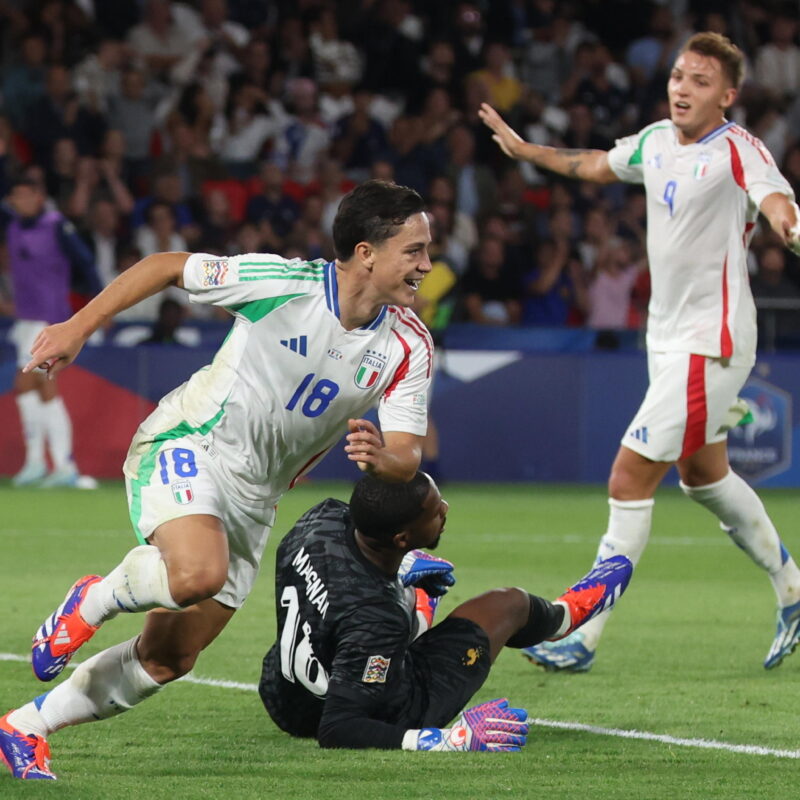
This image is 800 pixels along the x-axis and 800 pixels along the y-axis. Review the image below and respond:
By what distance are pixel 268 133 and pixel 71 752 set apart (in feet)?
45.1

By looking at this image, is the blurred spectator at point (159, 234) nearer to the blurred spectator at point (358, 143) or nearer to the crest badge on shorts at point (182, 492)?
the blurred spectator at point (358, 143)

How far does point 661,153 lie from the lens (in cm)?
700

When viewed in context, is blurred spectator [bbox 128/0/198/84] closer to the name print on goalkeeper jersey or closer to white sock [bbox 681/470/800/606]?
white sock [bbox 681/470/800/606]

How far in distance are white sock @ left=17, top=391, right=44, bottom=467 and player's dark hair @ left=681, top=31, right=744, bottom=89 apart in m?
8.44

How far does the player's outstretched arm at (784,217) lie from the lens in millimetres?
5895

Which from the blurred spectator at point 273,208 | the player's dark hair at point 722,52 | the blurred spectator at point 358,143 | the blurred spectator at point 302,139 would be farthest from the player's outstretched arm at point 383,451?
the blurred spectator at point 358,143

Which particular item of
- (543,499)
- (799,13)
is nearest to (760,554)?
(543,499)

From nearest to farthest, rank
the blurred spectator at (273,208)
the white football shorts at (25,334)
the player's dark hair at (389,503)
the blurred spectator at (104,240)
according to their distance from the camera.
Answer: the player's dark hair at (389,503), the white football shorts at (25,334), the blurred spectator at (104,240), the blurred spectator at (273,208)

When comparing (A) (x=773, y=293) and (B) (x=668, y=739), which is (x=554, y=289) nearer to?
(A) (x=773, y=293)

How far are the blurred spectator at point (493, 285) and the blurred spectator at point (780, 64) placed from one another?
17.6 ft

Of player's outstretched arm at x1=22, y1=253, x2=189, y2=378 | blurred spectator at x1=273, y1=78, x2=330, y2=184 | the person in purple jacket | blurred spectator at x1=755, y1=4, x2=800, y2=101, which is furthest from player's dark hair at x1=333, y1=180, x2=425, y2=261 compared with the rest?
blurred spectator at x1=755, y1=4, x2=800, y2=101

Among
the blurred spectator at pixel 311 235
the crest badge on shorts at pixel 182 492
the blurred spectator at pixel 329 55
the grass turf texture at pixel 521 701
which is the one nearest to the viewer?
the grass turf texture at pixel 521 701

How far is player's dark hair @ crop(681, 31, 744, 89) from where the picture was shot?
689 cm

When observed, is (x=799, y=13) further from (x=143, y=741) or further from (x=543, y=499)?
(x=143, y=741)
